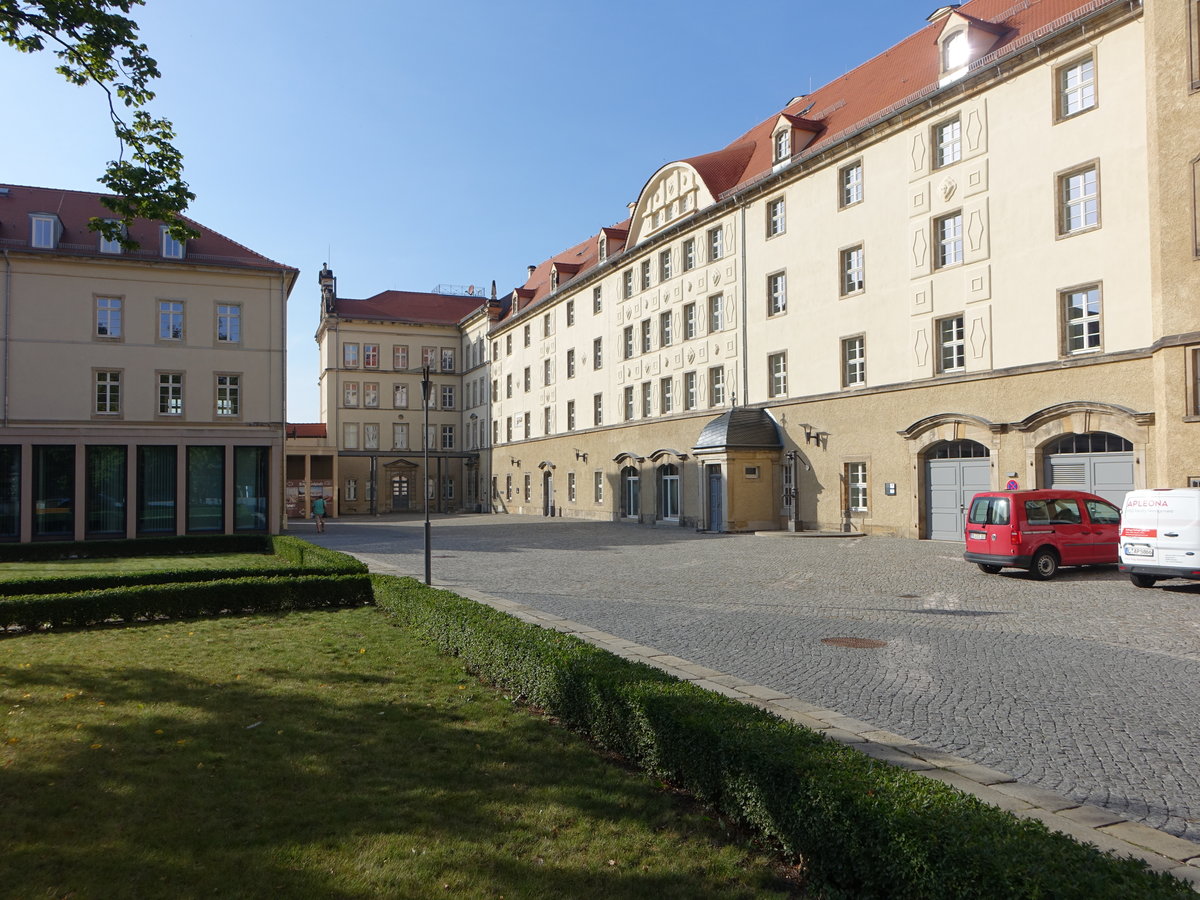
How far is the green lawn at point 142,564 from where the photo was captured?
67.5 ft

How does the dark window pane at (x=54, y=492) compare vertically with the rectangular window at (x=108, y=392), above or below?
below

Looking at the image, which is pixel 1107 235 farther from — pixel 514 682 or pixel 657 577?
pixel 514 682

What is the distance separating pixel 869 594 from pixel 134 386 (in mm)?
31100

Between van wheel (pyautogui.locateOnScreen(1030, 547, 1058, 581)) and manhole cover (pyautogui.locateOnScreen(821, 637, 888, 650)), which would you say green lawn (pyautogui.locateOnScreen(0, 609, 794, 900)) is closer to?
manhole cover (pyautogui.locateOnScreen(821, 637, 888, 650))

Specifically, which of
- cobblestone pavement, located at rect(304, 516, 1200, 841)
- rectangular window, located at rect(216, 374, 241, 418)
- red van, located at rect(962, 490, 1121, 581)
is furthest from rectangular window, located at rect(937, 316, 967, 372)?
rectangular window, located at rect(216, 374, 241, 418)

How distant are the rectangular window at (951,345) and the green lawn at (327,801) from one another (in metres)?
21.3

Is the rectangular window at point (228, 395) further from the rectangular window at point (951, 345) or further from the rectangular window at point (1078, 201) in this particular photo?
the rectangular window at point (1078, 201)

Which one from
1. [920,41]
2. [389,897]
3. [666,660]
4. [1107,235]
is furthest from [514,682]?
[920,41]

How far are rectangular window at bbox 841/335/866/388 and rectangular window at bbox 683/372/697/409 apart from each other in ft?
30.2

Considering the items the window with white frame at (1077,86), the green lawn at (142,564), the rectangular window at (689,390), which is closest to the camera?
the green lawn at (142,564)

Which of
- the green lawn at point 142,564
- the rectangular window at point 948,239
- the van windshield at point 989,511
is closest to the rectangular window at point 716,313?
the rectangular window at point 948,239

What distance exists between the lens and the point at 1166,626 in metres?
11.5

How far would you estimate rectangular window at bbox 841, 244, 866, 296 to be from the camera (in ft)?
95.8

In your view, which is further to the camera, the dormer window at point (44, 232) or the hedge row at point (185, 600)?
the dormer window at point (44, 232)
